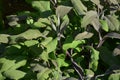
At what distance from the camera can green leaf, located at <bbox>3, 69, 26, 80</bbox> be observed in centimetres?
203

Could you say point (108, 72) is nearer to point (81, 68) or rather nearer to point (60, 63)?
point (81, 68)

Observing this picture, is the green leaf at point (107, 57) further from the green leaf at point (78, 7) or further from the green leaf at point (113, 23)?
the green leaf at point (78, 7)

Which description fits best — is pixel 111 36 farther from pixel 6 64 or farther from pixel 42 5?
pixel 6 64

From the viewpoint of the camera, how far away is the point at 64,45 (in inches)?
83.3

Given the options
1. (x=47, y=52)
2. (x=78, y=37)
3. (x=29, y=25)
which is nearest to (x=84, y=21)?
(x=78, y=37)

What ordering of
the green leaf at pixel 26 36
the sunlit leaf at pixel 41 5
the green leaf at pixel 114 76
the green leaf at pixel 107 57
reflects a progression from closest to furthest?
the green leaf at pixel 114 76
the green leaf at pixel 26 36
the green leaf at pixel 107 57
the sunlit leaf at pixel 41 5

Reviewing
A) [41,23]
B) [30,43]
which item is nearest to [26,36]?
[30,43]

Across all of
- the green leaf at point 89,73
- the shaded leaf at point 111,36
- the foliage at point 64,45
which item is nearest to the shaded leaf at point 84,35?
the foliage at point 64,45

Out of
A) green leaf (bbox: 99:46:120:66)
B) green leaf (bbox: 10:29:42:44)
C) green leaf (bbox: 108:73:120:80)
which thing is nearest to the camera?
green leaf (bbox: 108:73:120:80)

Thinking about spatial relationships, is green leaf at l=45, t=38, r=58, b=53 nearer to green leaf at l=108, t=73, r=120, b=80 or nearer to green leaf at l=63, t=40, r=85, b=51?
green leaf at l=63, t=40, r=85, b=51

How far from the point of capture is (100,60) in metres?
2.28

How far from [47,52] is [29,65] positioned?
0.22m

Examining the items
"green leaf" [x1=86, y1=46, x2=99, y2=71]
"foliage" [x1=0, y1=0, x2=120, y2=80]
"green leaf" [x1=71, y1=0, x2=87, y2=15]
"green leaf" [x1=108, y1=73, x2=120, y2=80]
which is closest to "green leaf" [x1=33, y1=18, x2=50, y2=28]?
"foliage" [x1=0, y1=0, x2=120, y2=80]

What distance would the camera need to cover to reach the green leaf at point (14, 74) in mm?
2029
